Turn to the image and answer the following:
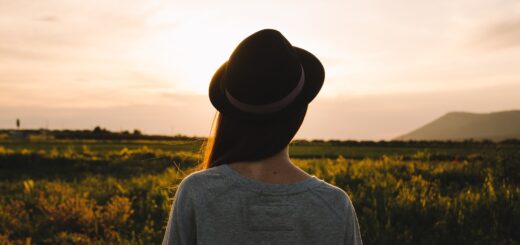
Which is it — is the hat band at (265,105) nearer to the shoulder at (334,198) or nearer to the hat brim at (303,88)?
the hat brim at (303,88)

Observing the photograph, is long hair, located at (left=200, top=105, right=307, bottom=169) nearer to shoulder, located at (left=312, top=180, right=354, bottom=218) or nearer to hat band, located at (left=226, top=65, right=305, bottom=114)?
hat band, located at (left=226, top=65, right=305, bottom=114)

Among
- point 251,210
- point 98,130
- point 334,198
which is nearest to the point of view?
point 251,210

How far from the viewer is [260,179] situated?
1713mm

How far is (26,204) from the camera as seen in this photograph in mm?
11117

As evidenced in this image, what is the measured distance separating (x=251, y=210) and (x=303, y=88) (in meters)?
0.53

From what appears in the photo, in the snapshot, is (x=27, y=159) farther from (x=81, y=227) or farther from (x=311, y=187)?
(x=311, y=187)

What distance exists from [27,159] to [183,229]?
2519 centimetres

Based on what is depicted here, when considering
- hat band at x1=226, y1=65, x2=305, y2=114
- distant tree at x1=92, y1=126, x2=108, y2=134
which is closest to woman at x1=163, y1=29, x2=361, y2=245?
hat band at x1=226, y1=65, x2=305, y2=114

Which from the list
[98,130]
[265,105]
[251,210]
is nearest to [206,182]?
[251,210]

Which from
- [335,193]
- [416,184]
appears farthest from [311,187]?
[416,184]

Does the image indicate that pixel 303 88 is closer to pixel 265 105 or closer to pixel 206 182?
pixel 265 105

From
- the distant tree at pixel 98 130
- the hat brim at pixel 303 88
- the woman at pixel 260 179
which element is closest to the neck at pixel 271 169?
the woman at pixel 260 179

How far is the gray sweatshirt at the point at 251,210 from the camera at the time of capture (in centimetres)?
167

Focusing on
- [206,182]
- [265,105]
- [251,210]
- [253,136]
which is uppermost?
[265,105]
